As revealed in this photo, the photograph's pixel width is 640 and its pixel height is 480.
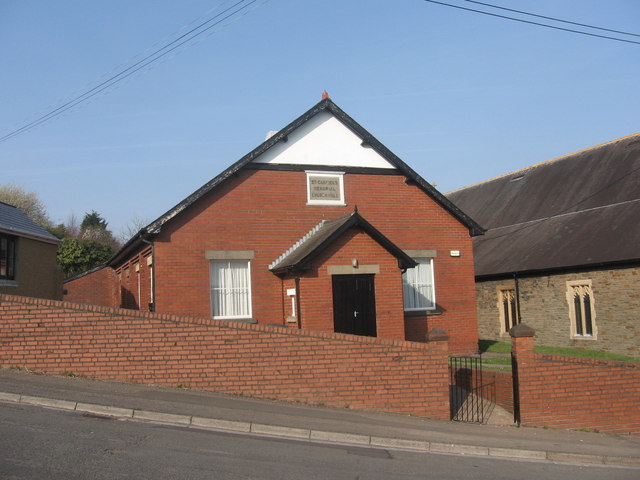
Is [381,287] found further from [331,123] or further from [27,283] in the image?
[27,283]

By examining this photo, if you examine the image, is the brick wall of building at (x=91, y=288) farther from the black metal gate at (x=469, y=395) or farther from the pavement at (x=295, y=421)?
the black metal gate at (x=469, y=395)

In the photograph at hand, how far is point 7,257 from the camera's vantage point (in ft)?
70.6

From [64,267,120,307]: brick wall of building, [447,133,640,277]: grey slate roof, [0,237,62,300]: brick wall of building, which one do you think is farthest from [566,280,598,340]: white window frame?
[0,237,62,300]: brick wall of building

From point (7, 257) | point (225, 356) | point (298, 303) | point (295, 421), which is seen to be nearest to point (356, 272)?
point (298, 303)

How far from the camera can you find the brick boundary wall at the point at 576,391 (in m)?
12.2

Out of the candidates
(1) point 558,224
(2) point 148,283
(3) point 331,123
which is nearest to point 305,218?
(3) point 331,123

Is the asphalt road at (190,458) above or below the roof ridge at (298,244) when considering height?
below

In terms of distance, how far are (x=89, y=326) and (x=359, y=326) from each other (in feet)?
22.6

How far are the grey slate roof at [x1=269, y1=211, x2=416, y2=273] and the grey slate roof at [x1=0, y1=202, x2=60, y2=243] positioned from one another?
32.1 feet

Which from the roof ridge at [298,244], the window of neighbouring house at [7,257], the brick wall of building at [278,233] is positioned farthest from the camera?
the window of neighbouring house at [7,257]

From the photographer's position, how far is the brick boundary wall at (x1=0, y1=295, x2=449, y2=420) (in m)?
10.8

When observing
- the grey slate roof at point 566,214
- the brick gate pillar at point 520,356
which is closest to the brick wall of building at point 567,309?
the grey slate roof at point 566,214

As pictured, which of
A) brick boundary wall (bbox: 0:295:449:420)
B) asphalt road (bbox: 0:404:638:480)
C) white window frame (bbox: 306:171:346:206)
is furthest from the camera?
white window frame (bbox: 306:171:346:206)

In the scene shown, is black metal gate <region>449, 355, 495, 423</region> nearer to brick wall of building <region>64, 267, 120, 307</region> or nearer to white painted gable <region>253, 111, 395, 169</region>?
white painted gable <region>253, 111, 395, 169</region>
